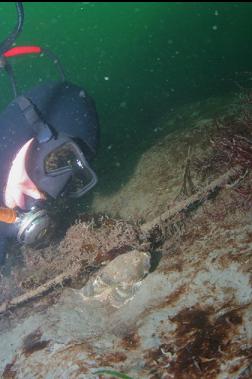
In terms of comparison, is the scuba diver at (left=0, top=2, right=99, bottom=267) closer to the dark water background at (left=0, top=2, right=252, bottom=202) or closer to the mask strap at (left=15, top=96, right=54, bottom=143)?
the mask strap at (left=15, top=96, right=54, bottom=143)

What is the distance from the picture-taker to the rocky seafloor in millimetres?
2523

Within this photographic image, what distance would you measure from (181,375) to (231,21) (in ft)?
121

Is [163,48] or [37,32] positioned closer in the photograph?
[163,48]

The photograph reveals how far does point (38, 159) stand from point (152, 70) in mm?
23839

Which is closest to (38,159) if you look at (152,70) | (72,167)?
(72,167)

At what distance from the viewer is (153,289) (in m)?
3.42

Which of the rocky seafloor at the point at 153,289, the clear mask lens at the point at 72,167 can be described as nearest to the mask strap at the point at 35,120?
the clear mask lens at the point at 72,167

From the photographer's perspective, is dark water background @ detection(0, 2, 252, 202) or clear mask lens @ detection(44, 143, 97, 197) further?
dark water background @ detection(0, 2, 252, 202)

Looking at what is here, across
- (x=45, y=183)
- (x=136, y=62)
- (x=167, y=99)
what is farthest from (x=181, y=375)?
(x=136, y=62)

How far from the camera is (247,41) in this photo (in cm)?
2517

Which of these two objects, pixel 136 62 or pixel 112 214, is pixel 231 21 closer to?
pixel 136 62

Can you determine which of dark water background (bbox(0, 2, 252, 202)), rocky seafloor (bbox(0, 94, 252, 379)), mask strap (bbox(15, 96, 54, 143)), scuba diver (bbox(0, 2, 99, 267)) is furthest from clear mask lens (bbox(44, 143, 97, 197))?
dark water background (bbox(0, 2, 252, 202))

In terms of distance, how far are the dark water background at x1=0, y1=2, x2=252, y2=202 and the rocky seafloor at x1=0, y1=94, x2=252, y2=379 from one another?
2.28m

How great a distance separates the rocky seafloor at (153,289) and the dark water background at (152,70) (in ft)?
7.47
